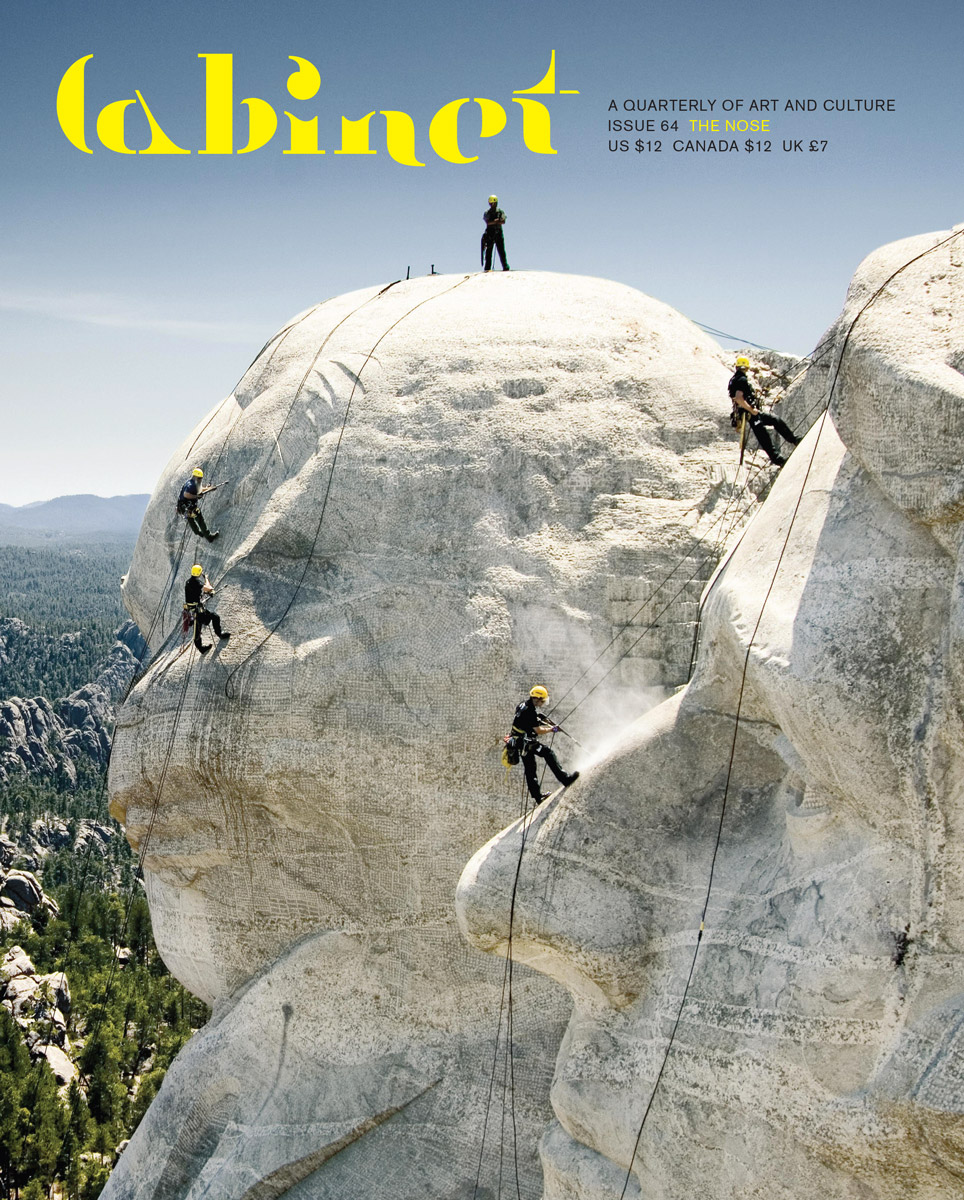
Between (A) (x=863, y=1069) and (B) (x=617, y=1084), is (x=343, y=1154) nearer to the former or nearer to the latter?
(B) (x=617, y=1084)

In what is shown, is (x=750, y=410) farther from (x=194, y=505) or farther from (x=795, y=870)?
(x=194, y=505)

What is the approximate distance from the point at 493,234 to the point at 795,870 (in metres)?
9.93

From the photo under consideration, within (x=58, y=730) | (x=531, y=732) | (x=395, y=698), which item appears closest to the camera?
(x=531, y=732)

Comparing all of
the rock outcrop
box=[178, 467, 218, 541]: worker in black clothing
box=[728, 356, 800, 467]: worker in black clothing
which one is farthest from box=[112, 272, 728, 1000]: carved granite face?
the rock outcrop

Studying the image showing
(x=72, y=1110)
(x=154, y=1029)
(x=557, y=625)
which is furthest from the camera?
(x=154, y=1029)

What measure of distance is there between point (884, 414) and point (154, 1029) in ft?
145

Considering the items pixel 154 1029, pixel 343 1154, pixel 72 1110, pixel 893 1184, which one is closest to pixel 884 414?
pixel 893 1184

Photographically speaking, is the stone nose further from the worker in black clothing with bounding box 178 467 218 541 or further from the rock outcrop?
the rock outcrop

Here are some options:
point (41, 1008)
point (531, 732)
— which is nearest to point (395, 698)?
point (531, 732)

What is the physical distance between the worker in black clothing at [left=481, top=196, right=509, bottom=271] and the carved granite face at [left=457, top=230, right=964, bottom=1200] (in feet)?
23.1

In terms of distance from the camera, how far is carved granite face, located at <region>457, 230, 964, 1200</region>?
8703 millimetres

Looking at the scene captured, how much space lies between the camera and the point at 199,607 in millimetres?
13633

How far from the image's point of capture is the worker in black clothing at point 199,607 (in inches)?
530

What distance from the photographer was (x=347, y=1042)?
13523 millimetres
